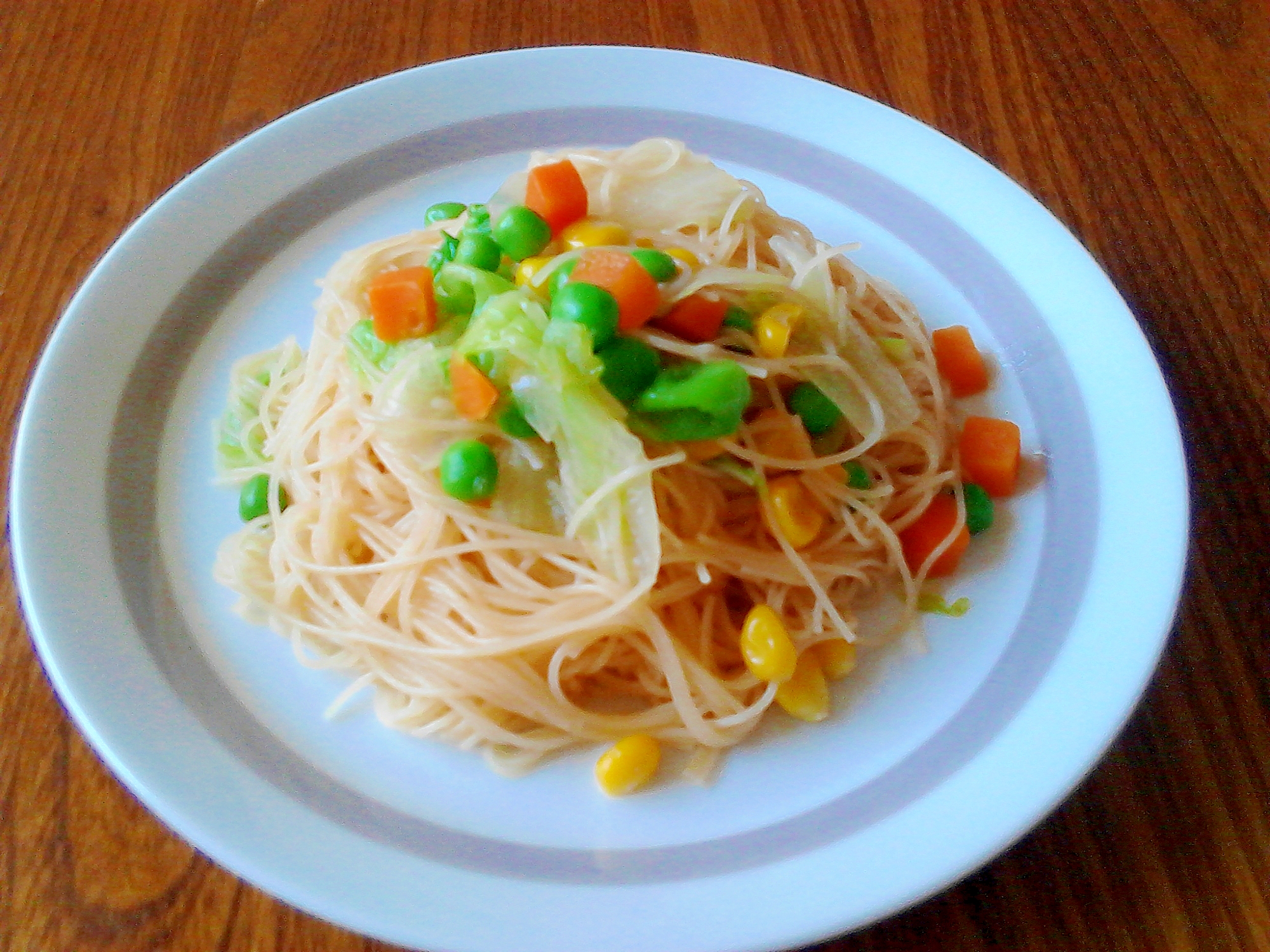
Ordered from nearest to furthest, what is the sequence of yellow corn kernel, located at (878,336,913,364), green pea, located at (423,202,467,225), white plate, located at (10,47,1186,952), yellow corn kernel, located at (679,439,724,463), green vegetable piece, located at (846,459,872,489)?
1. white plate, located at (10,47,1186,952)
2. yellow corn kernel, located at (679,439,724,463)
3. green vegetable piece, located at (846,459,872,489)
4. yellow corn kernel, located at (878,336,913,364)
5. green pea, located at (423,202,467,225)

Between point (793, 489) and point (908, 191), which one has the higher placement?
point (908, 191)

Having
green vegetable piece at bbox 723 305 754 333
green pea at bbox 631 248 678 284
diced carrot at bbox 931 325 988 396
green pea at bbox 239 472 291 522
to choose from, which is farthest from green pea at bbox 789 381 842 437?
green pea at bbox 239 472 291 522

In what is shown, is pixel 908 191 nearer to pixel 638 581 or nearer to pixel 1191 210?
pixel 1191 210

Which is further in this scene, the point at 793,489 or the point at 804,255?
the point at 804,255

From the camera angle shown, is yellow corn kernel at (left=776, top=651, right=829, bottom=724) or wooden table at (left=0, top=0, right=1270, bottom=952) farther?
yellow corn kernel at (left=776, top=651, right=829, bottom=724)

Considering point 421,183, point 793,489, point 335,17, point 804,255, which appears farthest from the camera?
point 335,17

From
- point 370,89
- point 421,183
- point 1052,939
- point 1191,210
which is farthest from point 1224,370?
point 370,89

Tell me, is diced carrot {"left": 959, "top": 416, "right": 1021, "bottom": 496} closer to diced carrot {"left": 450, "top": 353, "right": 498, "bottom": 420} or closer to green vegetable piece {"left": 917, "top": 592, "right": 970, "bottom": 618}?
green vegetable piece {"left": 917, "top": 592, "right": 970, "bottom": 618}
